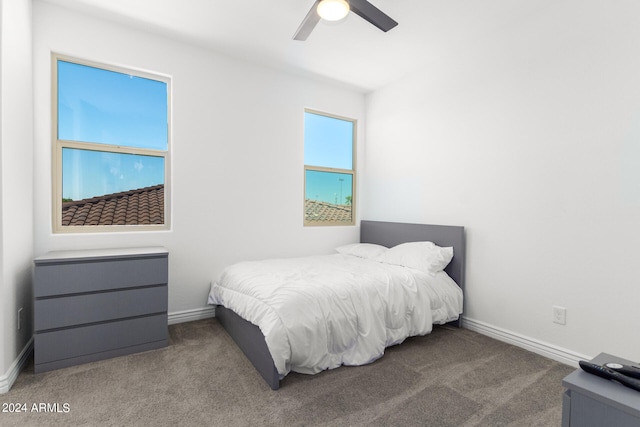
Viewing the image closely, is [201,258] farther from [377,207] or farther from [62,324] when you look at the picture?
[377,207]

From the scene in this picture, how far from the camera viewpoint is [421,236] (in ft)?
10.9

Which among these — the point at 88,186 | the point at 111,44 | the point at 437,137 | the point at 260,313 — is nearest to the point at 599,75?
the point at 437,137

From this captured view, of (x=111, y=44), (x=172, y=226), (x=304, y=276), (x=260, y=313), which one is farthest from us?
(x=172, y=226)

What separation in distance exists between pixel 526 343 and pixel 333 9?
2.93 metres

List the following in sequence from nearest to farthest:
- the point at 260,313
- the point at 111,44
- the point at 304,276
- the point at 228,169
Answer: the point at 260,313 < the point at 304,276 < the point at 111,44 < the point at 228,169

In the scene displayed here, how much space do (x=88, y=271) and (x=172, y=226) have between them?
33.6 inches

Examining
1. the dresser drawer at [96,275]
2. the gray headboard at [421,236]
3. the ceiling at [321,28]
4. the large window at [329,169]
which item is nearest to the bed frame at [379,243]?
the gray headboard at [421,236]

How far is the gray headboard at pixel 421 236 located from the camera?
116 inches

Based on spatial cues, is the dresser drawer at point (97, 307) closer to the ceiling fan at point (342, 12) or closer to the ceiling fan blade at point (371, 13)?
the ceiling fan at point (342, 12)

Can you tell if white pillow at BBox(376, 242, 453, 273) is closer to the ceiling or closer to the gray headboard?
the gray headboard

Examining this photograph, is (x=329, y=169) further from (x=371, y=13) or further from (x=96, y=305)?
(x=96, y=305)

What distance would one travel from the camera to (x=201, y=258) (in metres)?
3.11

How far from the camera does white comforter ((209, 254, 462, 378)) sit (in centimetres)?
196

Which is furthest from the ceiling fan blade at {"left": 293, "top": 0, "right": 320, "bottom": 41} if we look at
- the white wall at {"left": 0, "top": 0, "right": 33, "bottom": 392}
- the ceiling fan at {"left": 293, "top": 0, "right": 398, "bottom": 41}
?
the white wall at {"left": 0, "top": 0, "right": 33, "bottom": 392}
